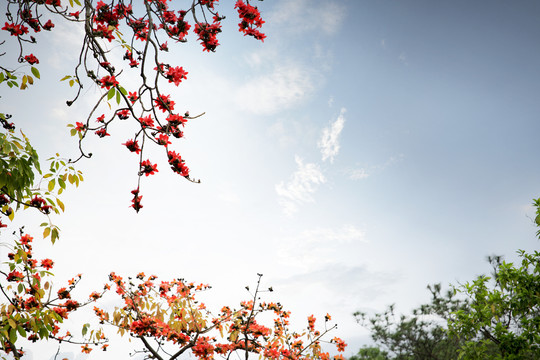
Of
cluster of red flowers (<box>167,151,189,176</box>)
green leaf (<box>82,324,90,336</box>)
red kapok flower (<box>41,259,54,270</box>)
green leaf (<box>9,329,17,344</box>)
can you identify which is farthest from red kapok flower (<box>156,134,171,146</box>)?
red kapok flower (<box>41,259,54,270</box>)

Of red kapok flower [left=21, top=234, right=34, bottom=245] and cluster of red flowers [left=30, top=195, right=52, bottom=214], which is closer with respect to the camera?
cluster of red flowers [left=30, top=195, right=52, bottom=214]

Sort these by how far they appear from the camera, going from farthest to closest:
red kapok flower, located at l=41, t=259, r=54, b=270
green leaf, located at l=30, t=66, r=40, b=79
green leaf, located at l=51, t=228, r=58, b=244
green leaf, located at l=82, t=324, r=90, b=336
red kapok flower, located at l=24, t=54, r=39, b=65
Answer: red kapok flower, located at l=41, t=259, r=54, b=270 → green leaf, located at l=82, t=324, r=90, b=336 → red kapok flower, located at l=24, t=54, r=39, b=65 → green leaf, located at l=30, t=66, r=40, b=79 → green leaf, located at l=51, t=228, r=58, b=244

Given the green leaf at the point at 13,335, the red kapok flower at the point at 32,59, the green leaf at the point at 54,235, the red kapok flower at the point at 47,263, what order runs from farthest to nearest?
1. the red kapok flower at the point at 47,263
2. the red kapok flower at the point at 32,59
3. the green leaf at the point at 54,235
4. the green leaf at the point at 13,335

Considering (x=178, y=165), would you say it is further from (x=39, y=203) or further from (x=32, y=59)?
(x=32, y=59)

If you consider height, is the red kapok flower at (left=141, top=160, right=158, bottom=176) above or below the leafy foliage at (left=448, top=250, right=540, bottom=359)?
above

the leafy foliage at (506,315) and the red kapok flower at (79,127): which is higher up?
the red kapok flower at (79,127)

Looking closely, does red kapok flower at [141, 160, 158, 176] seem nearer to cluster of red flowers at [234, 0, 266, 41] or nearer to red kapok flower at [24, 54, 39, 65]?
cluster of red flowers at [234, 0, 266, 41]

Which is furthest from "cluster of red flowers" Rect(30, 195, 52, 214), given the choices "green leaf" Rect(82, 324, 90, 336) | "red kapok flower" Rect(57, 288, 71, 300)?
"red kapok flower" Rect(57, 288, 71, 300)

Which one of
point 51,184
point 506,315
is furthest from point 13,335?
point 506,315

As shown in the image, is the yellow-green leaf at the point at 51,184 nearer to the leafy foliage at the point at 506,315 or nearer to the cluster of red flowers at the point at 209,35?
the cluster of red flowers at the point at 209,35

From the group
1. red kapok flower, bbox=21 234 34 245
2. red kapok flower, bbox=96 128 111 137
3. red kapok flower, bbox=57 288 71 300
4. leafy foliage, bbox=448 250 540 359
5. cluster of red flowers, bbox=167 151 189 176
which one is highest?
red kapok flower, bbox=21 234 34 245

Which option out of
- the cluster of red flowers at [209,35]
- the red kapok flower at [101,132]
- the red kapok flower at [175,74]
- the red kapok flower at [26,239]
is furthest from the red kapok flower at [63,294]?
the cluster of red flowers at [209,35]

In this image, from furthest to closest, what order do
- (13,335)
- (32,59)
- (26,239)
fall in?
(26,239) → (32,59) → (13,335)

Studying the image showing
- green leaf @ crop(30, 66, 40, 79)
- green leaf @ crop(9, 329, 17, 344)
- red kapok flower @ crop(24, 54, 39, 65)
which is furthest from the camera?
red kapok flower @ crop(24, 54, 39, 65)
